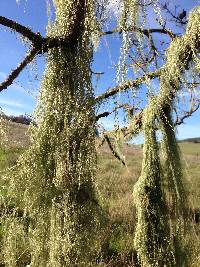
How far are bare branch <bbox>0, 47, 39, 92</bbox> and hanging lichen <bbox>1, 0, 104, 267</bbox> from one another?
0.15 metres

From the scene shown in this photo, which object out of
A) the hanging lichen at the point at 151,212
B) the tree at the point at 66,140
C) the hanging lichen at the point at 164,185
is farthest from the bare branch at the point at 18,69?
the hanging lichen at the point at 151,212

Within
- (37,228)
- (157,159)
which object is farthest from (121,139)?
(37,228)

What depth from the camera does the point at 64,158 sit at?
2533mm

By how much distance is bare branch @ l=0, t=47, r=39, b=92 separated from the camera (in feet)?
7.95

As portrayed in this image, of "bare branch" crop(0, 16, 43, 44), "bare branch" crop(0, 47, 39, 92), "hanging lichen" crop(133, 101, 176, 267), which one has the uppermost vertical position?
"bare branch" crop(0, 16, 43, 44)

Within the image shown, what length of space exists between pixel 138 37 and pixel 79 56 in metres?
0.31

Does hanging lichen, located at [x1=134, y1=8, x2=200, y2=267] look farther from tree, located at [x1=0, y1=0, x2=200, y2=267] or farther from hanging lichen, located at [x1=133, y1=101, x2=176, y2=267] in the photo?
tree, located at [x1=0, y1=0, x2=200, y2=267]

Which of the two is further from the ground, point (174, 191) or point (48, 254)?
point (174, 191)

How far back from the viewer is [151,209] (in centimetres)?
418

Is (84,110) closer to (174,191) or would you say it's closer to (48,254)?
(48,254)

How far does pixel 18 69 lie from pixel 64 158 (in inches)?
18.9

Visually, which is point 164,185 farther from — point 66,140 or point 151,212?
point 66,140

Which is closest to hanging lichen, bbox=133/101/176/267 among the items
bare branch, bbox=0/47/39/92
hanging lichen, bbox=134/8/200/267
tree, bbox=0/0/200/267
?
hanging lichen, bbox=134/8/200/267

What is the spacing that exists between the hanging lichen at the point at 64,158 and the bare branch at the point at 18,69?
5.9 inches
